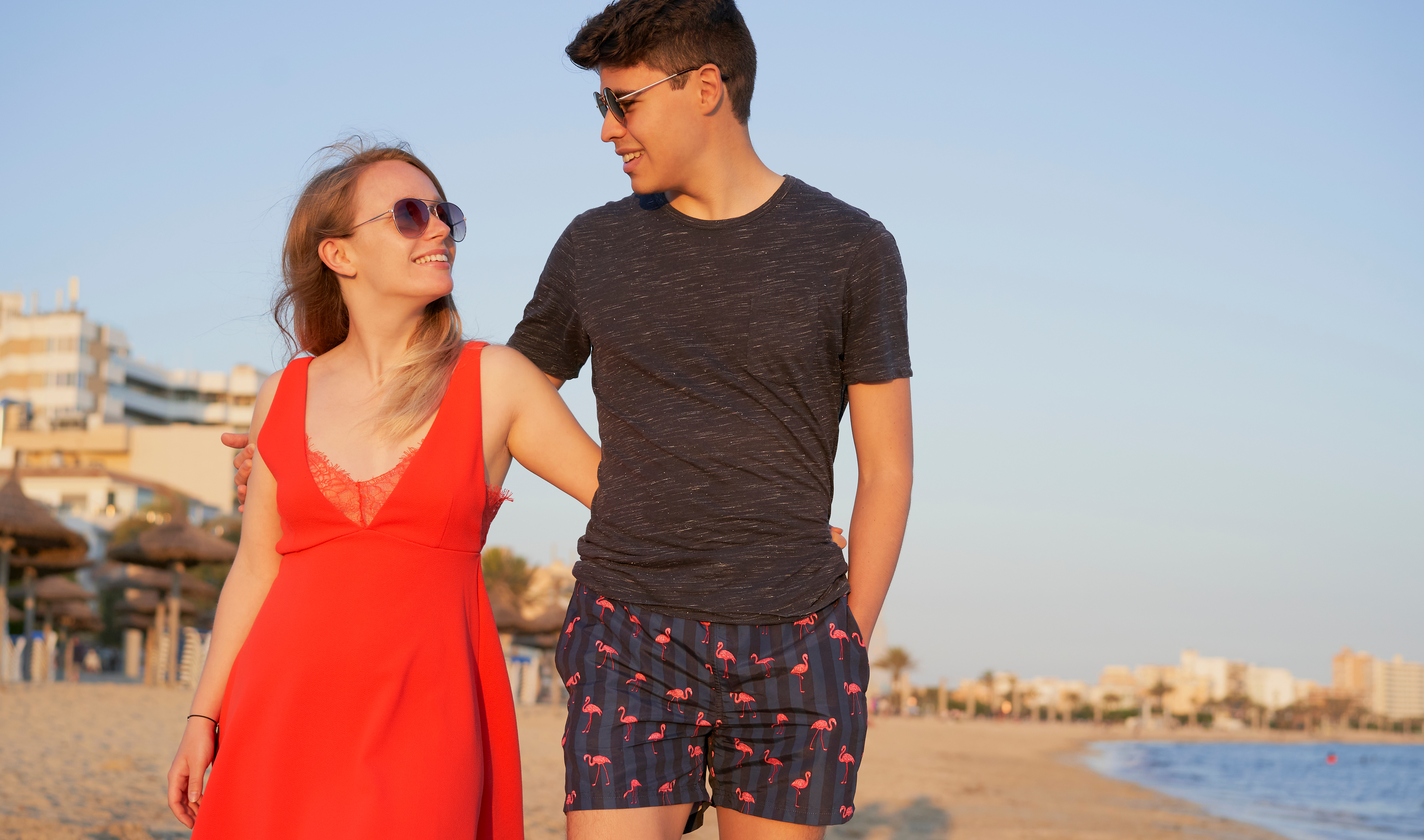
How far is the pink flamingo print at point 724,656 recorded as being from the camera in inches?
78.3

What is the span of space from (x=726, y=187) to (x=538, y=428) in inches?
23.1

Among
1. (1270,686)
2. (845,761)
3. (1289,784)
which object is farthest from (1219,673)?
(845,761)

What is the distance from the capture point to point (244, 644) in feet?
6.90

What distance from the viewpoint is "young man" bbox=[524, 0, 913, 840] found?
78.9 inches

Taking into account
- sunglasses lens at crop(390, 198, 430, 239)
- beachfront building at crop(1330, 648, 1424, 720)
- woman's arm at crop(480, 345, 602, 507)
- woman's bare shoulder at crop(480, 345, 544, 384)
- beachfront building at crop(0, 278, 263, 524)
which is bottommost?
beachfront building at crop(1330, 648, 1424, 720)

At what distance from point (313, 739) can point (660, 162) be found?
1171mm

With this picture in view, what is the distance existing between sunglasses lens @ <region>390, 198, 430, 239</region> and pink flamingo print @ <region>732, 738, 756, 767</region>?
1.13m

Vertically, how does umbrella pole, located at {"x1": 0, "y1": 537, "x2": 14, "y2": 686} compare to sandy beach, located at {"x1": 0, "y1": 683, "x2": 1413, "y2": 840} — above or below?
above

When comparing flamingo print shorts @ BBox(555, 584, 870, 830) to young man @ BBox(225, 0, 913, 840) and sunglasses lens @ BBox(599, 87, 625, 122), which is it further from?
sunglasses lens @ BBox(599, 87, 625, 122)

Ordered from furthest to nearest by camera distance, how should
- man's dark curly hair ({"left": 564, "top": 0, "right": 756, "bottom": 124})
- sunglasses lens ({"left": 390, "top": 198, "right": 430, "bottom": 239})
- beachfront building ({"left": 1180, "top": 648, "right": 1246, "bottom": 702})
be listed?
1. beachfront building ({"left": 1180, "top": 648, "right": 1246, "bottom": 702})
2. sunglasses lens ({"left": 390, "top": 198, "right": 430, "bottom": 239})
3. man's dark curly hair ({"left": 564, "top": 0, "right": 756, "bottom": 124})

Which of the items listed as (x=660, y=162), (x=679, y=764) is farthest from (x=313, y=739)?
(x=660, y=162)

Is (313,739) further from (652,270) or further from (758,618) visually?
(652,270)

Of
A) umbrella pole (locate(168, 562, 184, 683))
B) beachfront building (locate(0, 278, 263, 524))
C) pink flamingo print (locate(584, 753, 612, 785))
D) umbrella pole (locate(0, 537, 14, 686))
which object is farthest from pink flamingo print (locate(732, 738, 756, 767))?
beachfront building (locate(0, 278, 263, 524))

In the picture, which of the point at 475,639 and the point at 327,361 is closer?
the point at 475,639
